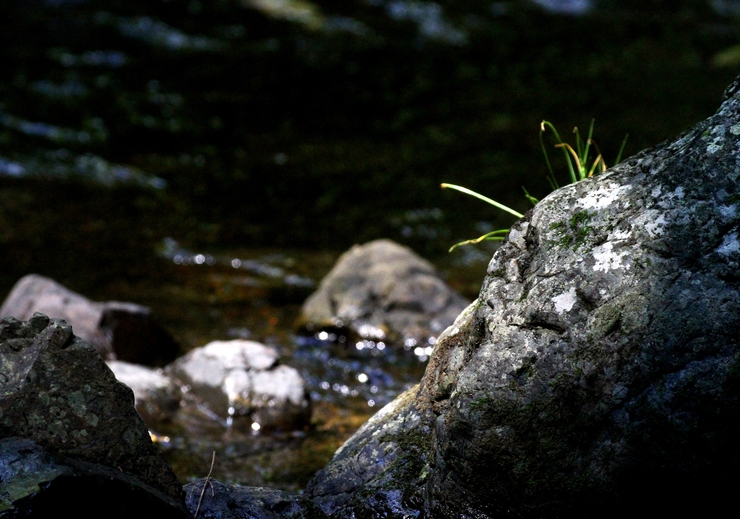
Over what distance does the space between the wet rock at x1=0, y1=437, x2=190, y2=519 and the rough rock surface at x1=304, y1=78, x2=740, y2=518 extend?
0.92m

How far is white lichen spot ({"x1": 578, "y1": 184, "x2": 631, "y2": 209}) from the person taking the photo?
8.43 feet

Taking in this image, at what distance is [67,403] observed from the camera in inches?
99.2

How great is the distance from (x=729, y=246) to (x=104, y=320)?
169 inches

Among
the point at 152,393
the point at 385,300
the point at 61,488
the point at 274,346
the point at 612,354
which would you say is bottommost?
the point at 274,346

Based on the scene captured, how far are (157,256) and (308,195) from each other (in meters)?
2.00

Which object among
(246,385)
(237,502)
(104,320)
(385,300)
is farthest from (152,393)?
(237,502)

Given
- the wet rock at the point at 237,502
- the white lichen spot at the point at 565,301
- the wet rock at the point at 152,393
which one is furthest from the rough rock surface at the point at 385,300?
the white lichen spot at the point at 565,301

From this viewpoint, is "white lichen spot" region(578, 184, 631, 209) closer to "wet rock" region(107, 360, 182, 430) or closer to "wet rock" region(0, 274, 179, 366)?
"wet rock" region(107, 360, 182, 430)

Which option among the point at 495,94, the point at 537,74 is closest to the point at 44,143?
the point at 495,94

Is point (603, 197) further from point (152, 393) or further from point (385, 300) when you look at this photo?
point (385, 300)

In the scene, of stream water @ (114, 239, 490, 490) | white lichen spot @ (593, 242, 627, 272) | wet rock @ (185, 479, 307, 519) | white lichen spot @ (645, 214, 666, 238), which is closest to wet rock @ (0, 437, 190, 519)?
wet rock @ (185, 479, 307, 519)

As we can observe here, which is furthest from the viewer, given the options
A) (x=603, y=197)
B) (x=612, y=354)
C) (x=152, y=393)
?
(x=152, y=393)

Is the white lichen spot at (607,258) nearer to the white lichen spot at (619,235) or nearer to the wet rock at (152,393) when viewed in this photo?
the white lichen spot at (619,235)

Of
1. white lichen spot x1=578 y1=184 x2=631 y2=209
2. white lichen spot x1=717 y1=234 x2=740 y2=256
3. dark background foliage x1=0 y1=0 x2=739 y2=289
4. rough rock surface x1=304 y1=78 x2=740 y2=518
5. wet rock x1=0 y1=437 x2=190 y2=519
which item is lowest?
dark background foliage x1=0 y1=0 x2=739 y2=289
